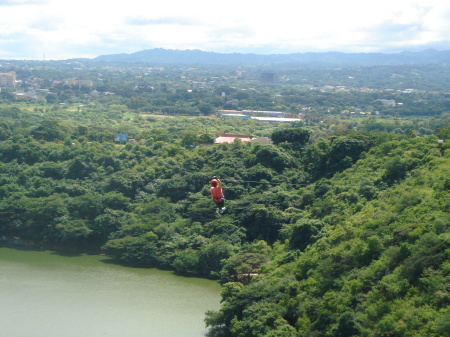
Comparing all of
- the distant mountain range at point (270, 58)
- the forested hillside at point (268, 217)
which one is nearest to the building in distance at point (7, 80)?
the forested hillside at point (268, 217)

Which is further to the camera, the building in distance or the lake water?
the building in distance

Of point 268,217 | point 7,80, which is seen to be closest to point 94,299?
point 268,217

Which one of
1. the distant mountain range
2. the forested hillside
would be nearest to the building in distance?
the forested hillside

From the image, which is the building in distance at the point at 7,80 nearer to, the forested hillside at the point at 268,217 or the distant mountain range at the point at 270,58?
the forested hillside at the point at 268,217

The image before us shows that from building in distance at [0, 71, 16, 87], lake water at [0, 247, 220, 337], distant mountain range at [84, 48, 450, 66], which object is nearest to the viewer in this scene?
lake water at [0, 247, 220, 337]

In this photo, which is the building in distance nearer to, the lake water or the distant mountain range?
the lake water

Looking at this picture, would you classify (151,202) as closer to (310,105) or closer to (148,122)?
(148,122)

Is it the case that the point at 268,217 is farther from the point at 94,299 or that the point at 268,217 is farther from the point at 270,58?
the point at 270,58
